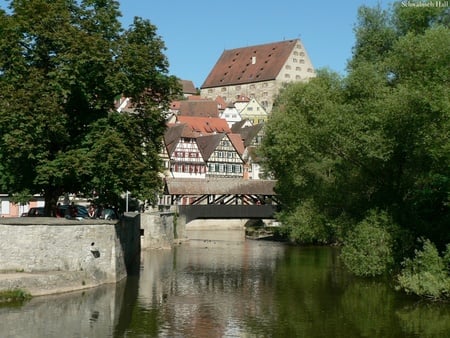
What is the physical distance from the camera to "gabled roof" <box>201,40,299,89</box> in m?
127

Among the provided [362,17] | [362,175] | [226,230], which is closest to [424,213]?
[362,175]

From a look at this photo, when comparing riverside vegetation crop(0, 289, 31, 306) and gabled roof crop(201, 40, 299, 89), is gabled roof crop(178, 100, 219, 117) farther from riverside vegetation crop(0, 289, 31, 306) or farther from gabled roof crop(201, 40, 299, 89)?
riverside vegetation crop(0, 289, 31, 306)

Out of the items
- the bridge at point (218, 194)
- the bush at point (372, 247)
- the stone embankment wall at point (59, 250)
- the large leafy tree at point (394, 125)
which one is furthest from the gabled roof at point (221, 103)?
the stone embankment wall at point (59, 250)

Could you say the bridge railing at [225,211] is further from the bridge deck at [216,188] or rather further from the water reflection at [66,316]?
the water reflection at [66,316]

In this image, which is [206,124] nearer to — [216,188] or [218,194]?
[218,194]

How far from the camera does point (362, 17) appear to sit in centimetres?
3841

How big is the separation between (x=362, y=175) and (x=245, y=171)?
5602 centimetres

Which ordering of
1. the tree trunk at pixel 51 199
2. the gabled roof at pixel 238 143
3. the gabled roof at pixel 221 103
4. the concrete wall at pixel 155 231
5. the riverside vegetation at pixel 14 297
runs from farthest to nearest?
1. the gabled roof at pixel 221 103
2. the gabled roof at pixel 238 143
3. the concrete wall at pixel 155 231
4. the tree trunk at pixel 51 199
5. the riverside vegetation at pixel 14 297

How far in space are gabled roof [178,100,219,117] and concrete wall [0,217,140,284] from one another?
89.0 metres

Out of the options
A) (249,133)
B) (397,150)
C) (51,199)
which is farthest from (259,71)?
(397,150)

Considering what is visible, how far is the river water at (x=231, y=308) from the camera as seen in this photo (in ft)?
67.5

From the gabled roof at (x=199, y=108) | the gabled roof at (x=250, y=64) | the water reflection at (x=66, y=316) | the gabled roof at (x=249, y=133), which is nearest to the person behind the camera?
the water reflection at (x=66, y=316)

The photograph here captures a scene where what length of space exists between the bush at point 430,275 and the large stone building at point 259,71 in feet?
319

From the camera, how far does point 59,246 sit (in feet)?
87.6
